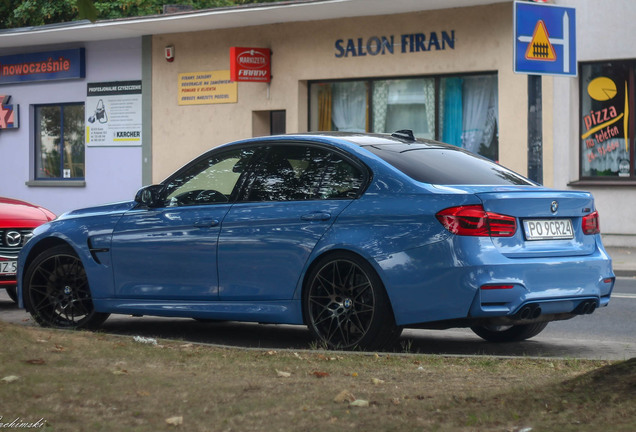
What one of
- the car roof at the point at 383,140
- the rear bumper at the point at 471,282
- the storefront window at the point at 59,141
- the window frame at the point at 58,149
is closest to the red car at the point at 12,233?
the car roof at the point at 383,140

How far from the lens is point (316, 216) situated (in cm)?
798

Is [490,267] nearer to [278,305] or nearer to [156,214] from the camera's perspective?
[278,305]

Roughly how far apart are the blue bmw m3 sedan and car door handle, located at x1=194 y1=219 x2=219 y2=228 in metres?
0.01

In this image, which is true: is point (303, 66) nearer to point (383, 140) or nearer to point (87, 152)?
point (87, 152)

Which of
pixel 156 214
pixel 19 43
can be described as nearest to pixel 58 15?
pixel 19 43

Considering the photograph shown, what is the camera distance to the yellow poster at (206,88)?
25.2 meters

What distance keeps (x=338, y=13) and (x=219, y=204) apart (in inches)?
578

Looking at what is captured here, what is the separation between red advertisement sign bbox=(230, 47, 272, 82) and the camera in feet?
78.0

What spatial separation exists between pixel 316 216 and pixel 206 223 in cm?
102

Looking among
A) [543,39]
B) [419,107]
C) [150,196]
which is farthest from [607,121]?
[150,196]

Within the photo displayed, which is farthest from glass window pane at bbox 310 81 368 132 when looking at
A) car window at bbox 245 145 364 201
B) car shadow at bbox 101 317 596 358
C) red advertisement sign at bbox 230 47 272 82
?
car window at bbox 245 145 364 201

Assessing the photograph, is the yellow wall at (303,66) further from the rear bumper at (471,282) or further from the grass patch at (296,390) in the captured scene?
the grass patch at (296,390)

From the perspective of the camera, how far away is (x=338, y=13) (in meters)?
22.8

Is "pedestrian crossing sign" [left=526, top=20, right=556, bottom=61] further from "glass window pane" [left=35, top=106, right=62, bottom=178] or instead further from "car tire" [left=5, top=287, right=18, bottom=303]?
"glass window pane" [left=35, top=106, right=62, bottom=178]
